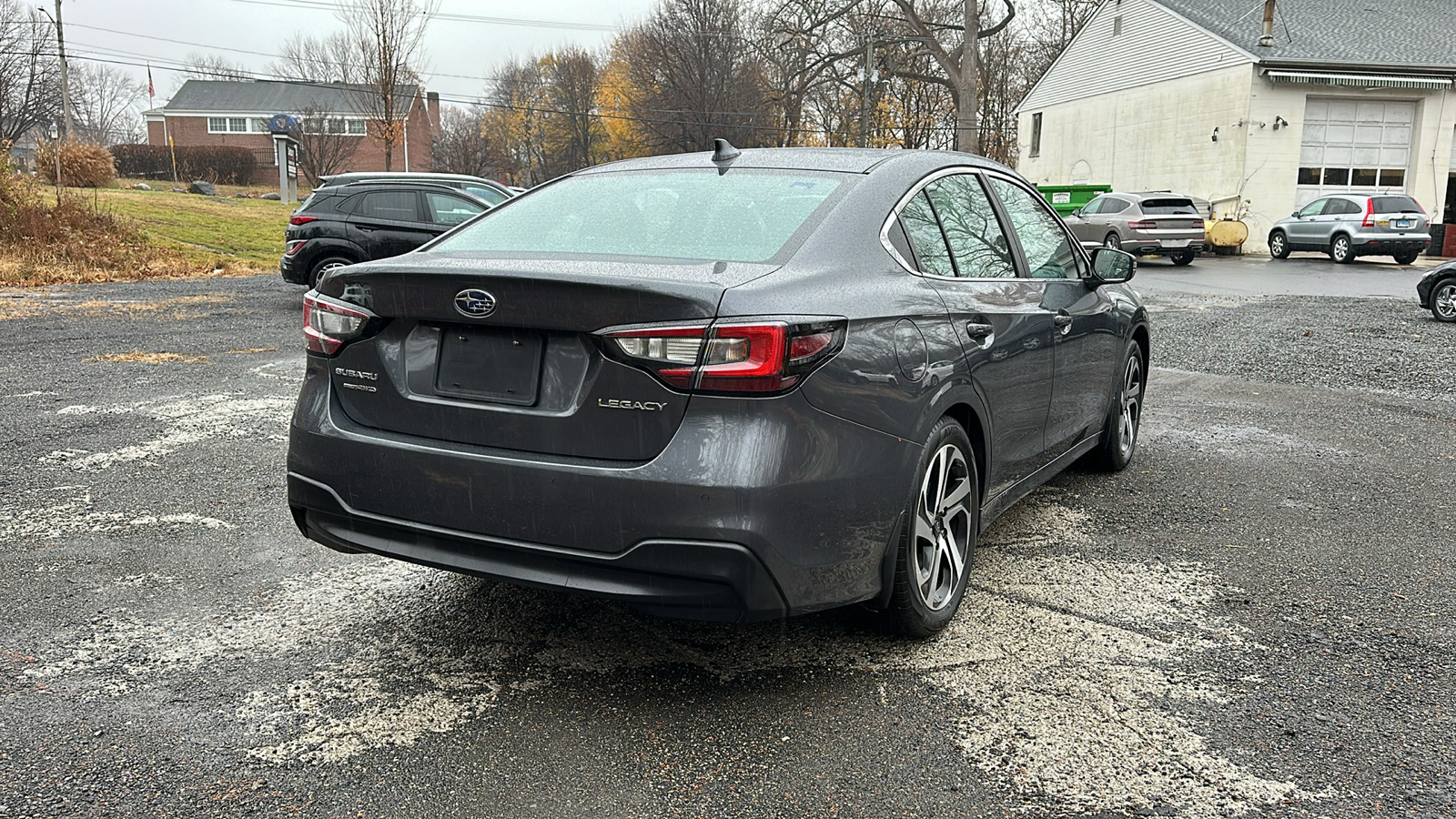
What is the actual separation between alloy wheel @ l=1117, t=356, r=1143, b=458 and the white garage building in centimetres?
2801

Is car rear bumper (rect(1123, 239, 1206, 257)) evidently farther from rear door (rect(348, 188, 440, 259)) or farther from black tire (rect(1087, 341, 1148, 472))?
black tire (rect(1087, 341, 1148, 472))

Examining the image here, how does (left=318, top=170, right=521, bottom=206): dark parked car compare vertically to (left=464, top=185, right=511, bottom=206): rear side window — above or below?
above

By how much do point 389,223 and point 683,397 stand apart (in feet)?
37.4

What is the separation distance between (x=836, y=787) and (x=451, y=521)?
123 centimetres

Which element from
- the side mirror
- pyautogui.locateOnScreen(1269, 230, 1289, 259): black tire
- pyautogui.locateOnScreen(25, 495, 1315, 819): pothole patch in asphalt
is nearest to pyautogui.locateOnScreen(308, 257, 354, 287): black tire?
pyautogui.locateOnScreen(25, 495, 1315, 819): pothole patch in asphalt

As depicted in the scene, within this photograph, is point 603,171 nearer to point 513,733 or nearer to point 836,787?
point 513,733

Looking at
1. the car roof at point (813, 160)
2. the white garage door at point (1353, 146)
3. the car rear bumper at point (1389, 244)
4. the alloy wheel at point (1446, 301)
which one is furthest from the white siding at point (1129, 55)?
the car roof at point (813, 160)

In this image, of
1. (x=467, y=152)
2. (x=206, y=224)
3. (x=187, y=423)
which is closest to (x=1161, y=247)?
(x=206, y=224)

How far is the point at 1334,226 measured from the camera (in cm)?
2602

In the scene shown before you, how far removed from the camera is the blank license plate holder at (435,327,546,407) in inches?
113

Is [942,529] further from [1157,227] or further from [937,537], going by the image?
[1157,227]

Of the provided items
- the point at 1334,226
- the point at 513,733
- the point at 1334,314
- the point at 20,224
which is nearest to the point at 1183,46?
the point at 1334,226

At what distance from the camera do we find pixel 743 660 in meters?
3.36

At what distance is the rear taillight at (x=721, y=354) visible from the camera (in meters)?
2.68
